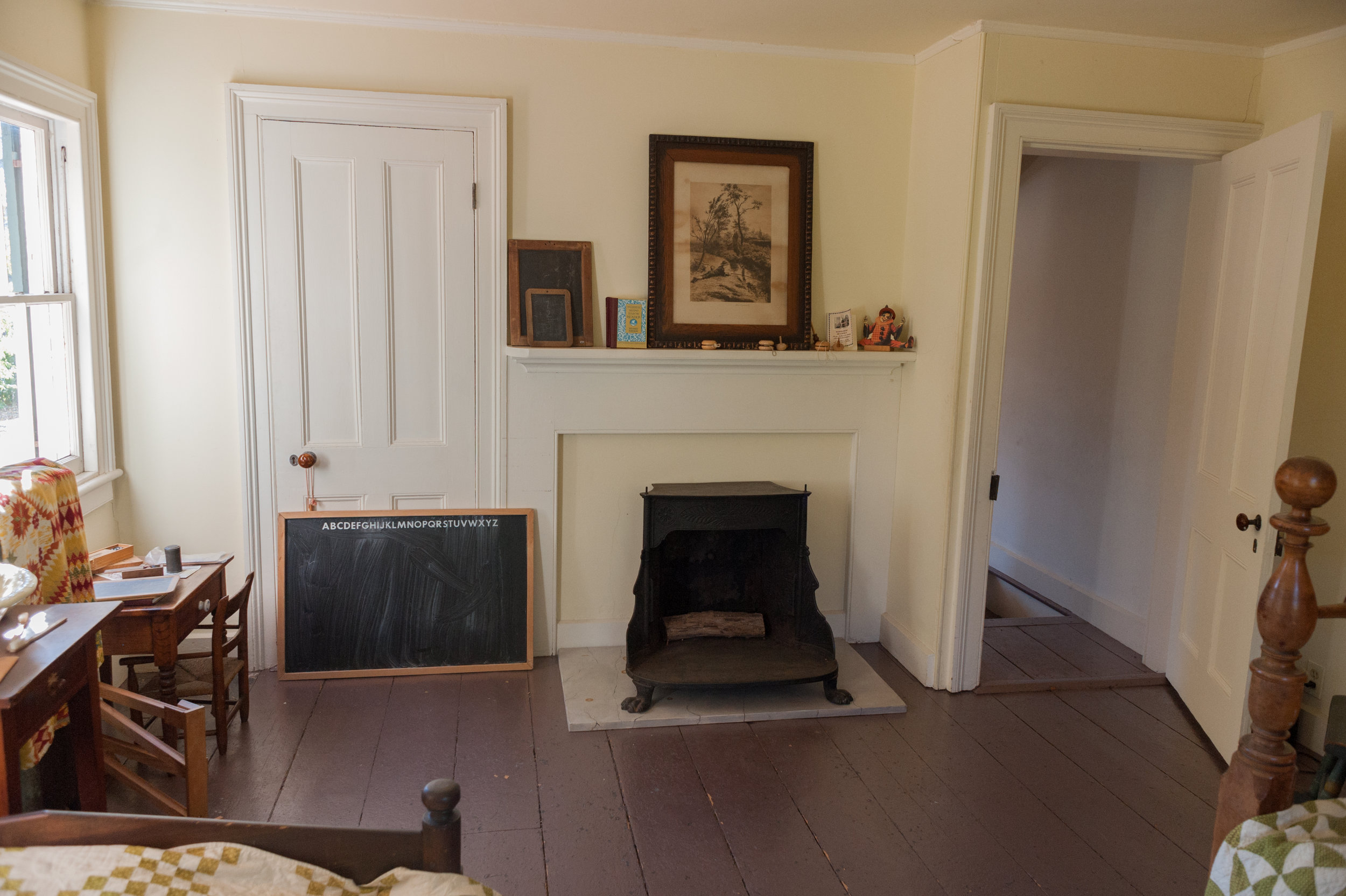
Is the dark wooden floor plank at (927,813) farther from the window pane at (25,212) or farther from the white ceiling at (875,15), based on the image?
the window pane at (25,212)

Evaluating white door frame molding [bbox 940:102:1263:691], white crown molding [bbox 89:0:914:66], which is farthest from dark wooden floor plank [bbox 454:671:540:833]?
white crown molding [bbox 89:0:914:66]

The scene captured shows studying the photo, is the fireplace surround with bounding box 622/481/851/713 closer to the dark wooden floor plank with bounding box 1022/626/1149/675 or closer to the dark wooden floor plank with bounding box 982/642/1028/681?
the dark wooden floor plank with bounding box 982/642/1028/681

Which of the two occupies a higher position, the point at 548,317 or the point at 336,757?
the point at 548,317

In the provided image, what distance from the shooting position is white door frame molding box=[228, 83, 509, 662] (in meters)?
3.37

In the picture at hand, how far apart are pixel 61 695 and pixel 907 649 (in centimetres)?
302

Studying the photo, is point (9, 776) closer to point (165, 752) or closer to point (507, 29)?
point (165, 752)

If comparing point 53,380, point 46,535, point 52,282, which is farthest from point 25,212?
point 46,535

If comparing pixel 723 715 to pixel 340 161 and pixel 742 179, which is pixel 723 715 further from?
pixel 340 161

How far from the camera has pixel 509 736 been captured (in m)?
3.17

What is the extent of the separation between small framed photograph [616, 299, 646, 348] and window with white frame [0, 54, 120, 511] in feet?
6.30

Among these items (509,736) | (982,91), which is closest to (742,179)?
(982,91)

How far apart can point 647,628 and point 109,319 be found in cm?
236

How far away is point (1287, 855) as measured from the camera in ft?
Result: 5.21

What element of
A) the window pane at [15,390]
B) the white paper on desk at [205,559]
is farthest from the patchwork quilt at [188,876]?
the window pane at [15,390]
